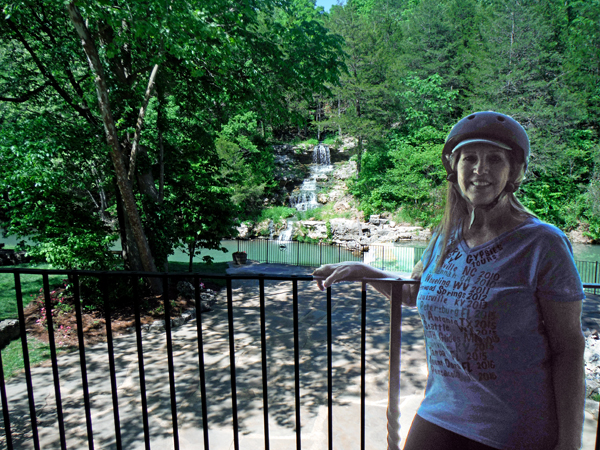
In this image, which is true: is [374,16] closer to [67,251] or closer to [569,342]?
[67,251]

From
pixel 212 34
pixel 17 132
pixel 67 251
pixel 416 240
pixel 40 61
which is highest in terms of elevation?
pixel 40 61

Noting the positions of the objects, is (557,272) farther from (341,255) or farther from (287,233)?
(287,233)

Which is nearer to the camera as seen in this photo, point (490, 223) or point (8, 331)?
point (490, 223)

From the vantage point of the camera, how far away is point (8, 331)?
7.66 metres

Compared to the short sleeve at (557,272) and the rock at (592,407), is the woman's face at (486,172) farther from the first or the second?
the rock at (592,407)

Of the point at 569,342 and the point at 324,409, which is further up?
the point at 569,342

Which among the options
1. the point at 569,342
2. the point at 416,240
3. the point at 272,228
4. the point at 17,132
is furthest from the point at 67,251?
the point at 272,228

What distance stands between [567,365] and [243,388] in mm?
5015

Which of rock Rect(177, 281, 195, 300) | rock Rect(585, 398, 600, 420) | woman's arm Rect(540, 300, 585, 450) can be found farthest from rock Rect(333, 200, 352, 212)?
woman's arm Rect(540, 300, 585, 450)

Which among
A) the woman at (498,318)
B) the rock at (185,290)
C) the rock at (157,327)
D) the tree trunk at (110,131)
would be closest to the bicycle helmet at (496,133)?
the woman at (498,318)

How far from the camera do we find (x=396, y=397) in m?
1.79

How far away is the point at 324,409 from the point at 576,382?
4255mm

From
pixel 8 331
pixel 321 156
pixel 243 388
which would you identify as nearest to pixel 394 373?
pixel 243 388

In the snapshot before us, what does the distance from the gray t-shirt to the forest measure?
173 centimetres
